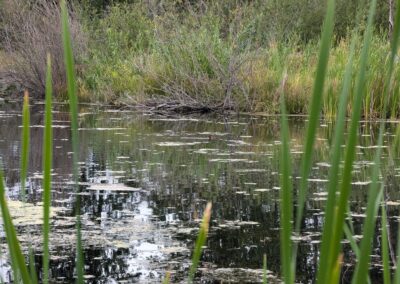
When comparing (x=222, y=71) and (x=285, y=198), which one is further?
(x=222, y=71)

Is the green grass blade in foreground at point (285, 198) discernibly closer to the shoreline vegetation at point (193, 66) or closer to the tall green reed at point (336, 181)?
the tall green reed at point (336, 181)

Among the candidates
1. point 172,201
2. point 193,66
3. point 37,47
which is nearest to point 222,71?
point 193,66

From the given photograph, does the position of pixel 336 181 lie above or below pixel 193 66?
below

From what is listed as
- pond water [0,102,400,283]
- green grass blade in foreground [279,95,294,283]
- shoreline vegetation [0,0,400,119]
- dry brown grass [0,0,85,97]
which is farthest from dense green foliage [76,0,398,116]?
green grass blade in foreground [279,95,294,283]

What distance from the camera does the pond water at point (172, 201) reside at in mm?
3078

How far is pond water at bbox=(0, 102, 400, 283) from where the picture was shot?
3.08m

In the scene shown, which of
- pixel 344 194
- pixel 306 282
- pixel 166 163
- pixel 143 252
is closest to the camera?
pixel 344 194

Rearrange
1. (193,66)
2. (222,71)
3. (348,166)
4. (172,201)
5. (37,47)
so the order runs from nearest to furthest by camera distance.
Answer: (348,166) < (172,201) < (222,71) < (193,66) < (37,47)

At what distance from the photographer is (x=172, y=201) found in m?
4.30

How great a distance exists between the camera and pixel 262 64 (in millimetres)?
11039

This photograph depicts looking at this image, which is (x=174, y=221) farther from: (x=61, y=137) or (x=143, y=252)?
(x=61, y=137)

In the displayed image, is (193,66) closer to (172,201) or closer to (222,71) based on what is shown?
(222,71)

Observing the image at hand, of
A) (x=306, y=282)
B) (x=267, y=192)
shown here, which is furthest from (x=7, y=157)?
(x=306, y=282)

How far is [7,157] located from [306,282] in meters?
3.57
